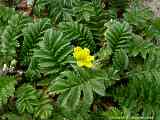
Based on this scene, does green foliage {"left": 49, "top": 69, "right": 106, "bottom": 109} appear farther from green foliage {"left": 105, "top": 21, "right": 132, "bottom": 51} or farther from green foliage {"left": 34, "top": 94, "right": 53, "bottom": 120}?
green foliage {"left": 105, "top": 21, "right": 132, "bottom": 51}

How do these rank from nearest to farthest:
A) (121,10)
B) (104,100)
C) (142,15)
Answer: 1. (104,100)
2. (142,15)
3. (121,10)

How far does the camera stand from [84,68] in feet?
11.9

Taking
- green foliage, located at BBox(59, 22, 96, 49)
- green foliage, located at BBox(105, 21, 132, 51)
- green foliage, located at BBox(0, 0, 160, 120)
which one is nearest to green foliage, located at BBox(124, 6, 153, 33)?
green foliage, located at BBox(0, 0, 160, 120)

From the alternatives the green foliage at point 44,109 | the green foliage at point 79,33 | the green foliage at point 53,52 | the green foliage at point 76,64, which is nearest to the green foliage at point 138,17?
the green foliage at point 76,64

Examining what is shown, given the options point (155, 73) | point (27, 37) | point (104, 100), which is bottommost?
point (104, 100)

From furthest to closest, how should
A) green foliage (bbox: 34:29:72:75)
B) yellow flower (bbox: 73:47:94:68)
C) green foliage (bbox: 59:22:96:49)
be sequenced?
green foliage (bbox: 59:22:96:49) < green foliage (bbox: 34:29:72:75) < yellow flower (bbox: 73:47:94:68)

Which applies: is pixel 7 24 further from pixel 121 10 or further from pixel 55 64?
pixel 121 10

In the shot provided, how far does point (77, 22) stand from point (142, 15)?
0.62 metres

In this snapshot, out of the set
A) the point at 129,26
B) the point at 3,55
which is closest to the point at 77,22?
the point at 129,26

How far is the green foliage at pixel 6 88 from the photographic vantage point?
11.5ft

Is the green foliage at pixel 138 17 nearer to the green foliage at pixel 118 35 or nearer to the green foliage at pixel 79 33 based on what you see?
the green foliage at pixel 118 35

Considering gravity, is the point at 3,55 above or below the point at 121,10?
below

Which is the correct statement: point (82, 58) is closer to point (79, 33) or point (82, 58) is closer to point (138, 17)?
point (79, 33)

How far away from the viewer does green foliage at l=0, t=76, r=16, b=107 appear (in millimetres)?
3502
